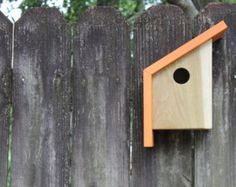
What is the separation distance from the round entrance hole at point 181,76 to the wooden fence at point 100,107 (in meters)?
0.12

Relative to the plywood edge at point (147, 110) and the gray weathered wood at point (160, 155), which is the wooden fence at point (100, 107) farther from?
the plywood edge at point (147, 110)

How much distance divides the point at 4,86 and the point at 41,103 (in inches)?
6.5

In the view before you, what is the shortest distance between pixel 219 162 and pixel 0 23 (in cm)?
104

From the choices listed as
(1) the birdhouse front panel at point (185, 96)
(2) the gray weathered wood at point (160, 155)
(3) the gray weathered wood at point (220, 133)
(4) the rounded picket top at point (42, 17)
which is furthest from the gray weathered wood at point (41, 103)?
(3) the gray weathered wood at point (220, 133)

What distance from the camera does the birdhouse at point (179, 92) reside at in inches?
75.0

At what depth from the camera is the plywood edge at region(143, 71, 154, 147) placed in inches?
75.2

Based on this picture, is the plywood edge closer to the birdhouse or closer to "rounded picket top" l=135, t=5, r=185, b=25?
the birdhouse

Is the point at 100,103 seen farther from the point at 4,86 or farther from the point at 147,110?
the point at 4,86

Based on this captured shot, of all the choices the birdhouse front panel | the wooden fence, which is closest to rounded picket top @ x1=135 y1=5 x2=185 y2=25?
the wooden fence

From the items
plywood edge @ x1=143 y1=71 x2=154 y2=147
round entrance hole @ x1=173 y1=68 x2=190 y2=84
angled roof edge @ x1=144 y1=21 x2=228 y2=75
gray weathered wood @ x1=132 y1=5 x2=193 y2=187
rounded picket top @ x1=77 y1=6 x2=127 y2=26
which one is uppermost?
rounded picket top @ x1=77 y1=6 x2=127 y2=26

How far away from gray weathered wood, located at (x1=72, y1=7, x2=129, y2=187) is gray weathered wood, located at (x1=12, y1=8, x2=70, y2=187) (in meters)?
0.05

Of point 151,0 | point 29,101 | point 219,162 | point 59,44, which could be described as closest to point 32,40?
point 59,44

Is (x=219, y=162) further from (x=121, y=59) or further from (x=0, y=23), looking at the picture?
(x=0, y=23)

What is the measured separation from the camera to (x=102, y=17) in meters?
2.08
